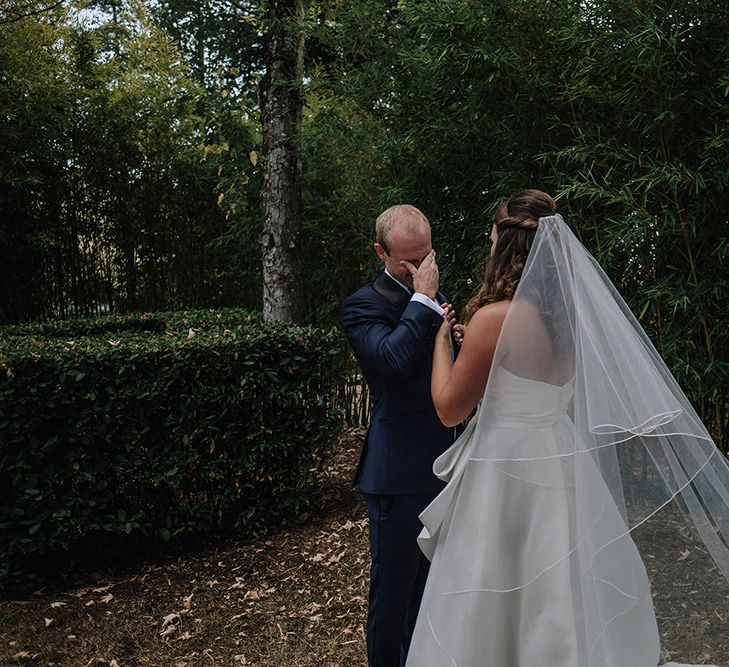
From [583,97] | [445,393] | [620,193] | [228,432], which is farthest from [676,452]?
[228,432]

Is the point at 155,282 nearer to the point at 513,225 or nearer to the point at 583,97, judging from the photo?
the point at 583,97

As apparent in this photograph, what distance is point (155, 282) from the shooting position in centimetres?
809

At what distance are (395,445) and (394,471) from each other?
0.08 meters

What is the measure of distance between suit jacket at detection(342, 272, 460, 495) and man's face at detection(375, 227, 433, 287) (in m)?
0.04

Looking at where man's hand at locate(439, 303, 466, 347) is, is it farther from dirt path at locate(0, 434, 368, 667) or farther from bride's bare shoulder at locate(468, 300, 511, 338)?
dirt path at locate(0, 434, 368, 667)

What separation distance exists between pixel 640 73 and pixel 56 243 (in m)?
6.14

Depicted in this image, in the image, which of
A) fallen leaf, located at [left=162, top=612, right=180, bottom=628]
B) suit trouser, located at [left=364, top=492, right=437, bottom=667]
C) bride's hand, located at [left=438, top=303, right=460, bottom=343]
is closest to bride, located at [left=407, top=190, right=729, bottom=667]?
bride's hand, located at [left=438, top=303, right=460, bottom=343]

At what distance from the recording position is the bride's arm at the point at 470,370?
201 centimetres

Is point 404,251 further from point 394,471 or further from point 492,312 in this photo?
point 394,471

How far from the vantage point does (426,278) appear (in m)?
2.28

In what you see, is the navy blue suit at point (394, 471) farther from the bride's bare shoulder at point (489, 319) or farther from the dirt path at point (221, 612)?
the dirt path at point (221, 612)

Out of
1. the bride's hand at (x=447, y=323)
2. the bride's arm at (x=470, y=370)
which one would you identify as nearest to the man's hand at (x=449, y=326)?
the bride's hand at (x=447, y=323)

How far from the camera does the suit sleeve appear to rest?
7.24ft

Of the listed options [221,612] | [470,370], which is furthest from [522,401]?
[221,612]
